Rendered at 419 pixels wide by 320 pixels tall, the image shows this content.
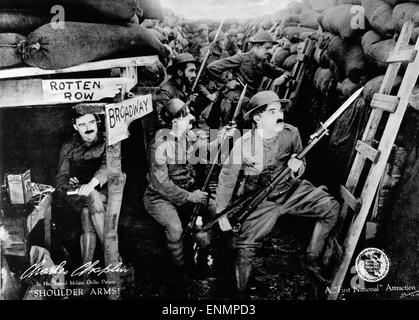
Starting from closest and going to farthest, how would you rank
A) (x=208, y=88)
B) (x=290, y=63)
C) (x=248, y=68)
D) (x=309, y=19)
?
(x=248, y=68)
(x=290, y=63)
(x=208, y=88)
(x=309, y=19)

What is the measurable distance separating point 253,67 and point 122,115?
1.76 m

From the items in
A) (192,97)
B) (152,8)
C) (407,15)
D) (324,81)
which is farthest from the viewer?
(192,97)

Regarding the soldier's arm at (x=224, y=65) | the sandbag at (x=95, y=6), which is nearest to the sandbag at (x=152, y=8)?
the sandbag at (x=95, y=6)

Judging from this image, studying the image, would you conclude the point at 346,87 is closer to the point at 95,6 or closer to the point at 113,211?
the point at 95,6

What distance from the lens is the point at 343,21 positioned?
4.02 m

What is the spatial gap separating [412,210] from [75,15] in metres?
3.34

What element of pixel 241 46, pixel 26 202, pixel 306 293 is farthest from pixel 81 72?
pixel 306 293

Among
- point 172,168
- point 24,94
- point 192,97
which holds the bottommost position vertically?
point 172,168

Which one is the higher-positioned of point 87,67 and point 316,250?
point 87,67

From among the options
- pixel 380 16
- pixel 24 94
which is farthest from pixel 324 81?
pixel 24 94

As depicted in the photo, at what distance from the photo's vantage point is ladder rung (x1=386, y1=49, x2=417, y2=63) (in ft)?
9.45

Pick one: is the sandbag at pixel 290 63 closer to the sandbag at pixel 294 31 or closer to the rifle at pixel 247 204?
the sandbag at pixel 294 31

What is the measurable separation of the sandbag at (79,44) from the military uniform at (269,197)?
1.43 m

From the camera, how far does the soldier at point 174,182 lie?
3557 mm
